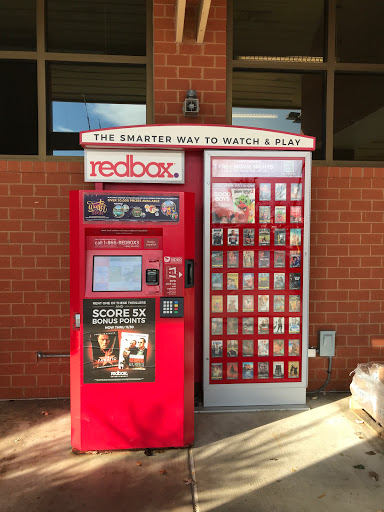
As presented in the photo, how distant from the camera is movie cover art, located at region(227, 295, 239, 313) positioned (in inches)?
149

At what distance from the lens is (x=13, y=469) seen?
2.84 metres

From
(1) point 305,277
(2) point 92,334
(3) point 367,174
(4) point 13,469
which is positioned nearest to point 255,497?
(2) point 92,334

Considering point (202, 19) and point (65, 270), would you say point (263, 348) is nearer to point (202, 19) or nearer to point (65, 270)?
point (65, 270)

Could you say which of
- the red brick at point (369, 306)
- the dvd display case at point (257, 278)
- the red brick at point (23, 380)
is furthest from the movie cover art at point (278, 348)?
the red brick at point (23, 380)

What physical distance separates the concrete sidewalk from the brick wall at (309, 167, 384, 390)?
2.74 ft

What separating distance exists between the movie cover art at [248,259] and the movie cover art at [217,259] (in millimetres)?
240

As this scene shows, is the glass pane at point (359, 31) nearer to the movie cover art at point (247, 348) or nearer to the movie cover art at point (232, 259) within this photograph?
the movie cover art at point (232, 259)

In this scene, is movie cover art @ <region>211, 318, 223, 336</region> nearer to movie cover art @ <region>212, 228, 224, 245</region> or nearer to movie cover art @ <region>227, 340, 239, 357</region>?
movie cover art @ <region>227, 340, 239, 357</region>

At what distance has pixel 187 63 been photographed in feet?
13.1

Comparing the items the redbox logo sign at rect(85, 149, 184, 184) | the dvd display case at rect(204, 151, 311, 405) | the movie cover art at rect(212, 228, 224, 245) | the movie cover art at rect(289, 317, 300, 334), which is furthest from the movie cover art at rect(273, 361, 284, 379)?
the redbox logo sign at rect(85, 149, 184, 184)

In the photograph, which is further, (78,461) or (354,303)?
(354,303)

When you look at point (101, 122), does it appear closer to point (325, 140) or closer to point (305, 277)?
point (325, 140)

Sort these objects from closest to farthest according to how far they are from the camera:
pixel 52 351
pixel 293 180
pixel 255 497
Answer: pixel 255 497
pixel 293 180
pixel 52 351

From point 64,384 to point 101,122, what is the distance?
9.71ft
